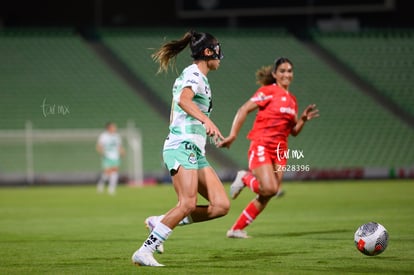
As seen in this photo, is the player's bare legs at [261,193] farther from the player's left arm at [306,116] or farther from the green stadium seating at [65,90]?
the green stadium seating at [65,90]

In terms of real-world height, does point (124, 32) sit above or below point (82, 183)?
above

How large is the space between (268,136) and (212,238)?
64.1 inches

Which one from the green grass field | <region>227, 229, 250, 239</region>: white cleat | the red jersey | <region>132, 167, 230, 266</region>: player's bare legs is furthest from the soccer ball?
the red jersey

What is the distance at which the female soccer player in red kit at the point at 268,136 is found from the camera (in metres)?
11.1

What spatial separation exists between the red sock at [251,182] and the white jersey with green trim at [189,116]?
293cm

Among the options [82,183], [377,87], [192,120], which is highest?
[192,120]

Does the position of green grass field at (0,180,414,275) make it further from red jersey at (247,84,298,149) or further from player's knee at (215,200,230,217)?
red jersey at (247,84,298,149)

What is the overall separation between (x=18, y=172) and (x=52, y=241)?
61.2ft

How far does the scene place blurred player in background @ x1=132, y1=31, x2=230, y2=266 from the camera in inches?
317

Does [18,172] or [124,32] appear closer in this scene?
[18,172]

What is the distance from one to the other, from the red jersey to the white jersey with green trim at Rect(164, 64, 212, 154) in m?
3.06

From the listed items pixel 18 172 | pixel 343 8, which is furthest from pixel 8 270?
pixel 343 8

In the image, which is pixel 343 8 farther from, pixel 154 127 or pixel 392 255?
pixel 392 255

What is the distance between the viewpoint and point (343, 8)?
30469 millimetres
